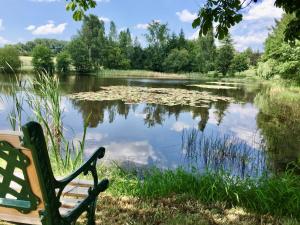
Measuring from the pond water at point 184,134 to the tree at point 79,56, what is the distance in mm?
37795

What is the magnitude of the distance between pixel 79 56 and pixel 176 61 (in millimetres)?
15926

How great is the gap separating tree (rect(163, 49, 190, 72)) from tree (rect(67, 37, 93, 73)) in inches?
512

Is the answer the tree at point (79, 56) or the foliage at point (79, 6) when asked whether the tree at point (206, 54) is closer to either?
the tree at point (79, 56)

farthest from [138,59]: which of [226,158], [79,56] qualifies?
[226,158]

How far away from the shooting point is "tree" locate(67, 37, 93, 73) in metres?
51.9

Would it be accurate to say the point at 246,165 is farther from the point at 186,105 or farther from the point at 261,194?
the point at 186,105

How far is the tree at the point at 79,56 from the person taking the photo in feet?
170

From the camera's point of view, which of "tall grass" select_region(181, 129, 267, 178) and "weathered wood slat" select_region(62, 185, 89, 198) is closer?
"weathered wood slat" select_region(62, 185, 89, 198)

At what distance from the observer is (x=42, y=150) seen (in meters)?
1.40

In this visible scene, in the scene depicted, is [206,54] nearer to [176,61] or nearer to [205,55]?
[205,55]

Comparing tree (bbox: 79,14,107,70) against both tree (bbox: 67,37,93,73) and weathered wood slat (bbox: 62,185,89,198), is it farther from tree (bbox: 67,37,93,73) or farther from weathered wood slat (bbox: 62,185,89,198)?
weathered wood slat (bbox: 62,185,89,198)

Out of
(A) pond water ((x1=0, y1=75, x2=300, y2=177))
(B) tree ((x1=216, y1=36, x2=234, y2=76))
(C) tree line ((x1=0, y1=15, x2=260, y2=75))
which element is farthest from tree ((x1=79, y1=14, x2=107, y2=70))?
(A) pond water ((x1=0, y1=75, x2=300, y2=177))

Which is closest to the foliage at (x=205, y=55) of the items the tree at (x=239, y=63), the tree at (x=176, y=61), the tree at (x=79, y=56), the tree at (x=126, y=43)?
the tree at (x=176, y=61)

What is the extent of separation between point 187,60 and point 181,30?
12029mm
